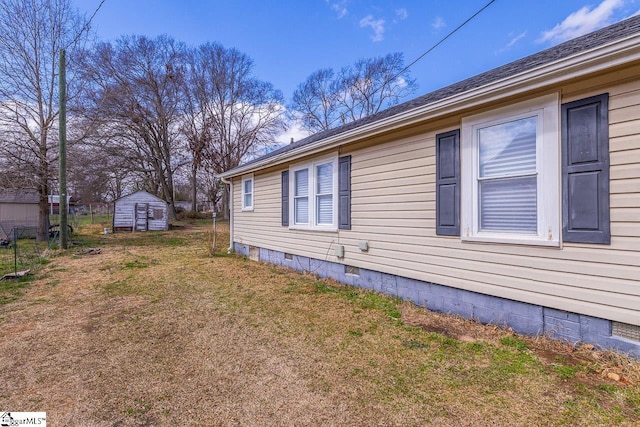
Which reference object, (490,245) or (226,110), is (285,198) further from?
→ (226,110)

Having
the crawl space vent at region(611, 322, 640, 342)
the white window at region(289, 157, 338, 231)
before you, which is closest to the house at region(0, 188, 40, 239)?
the white window at region(289, 157, 338, 231)

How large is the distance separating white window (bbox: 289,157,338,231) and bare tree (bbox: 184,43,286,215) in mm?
20068

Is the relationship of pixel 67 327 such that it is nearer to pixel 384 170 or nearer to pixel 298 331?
pixel 298 331

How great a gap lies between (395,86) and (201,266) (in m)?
20.4

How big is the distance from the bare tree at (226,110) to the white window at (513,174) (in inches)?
939

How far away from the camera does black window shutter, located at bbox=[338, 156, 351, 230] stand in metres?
5.40

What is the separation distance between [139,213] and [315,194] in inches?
635

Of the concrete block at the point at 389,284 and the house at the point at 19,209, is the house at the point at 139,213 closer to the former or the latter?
the house at the point at 19,209

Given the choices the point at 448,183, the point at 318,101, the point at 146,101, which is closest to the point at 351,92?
the point at 318,101

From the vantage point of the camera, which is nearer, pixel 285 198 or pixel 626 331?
pixel 626 331

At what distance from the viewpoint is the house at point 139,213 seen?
707 inches

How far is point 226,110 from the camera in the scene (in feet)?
86.6

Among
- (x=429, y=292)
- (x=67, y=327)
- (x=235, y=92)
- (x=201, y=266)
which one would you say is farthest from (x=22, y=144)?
(x=235, y=92)

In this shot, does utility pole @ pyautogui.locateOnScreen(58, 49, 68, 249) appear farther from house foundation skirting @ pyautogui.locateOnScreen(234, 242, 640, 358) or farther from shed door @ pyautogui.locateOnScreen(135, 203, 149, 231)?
house foundation skirting @ pyautogui.locateOnScreen(234, 242, 640, 358)
